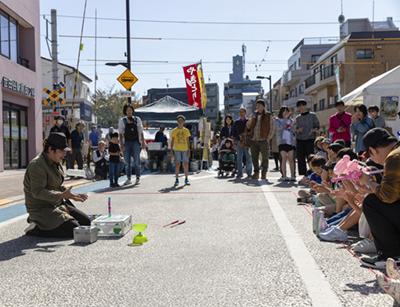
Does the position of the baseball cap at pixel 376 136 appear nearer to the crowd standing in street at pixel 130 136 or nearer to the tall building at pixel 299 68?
Result: the crowd standing in street at pixel 130 136

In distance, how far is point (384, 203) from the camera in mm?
3146

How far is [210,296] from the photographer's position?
2.77 m

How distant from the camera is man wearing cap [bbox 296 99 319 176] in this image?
10.3 meters

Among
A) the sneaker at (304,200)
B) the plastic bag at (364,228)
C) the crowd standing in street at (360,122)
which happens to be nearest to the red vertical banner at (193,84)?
the crowd standing in street at (360,122)

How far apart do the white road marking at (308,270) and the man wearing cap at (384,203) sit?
0.46 meters

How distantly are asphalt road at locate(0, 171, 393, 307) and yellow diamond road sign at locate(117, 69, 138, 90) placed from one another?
1109 cm

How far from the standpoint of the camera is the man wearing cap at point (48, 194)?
15.0ft

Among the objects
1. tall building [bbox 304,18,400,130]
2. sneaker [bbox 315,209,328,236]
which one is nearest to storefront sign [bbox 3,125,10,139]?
sneaker [bbox 315,209,328,236]

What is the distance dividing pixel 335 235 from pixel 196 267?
159 centimetres

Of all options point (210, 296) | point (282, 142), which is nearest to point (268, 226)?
point (210, 296)

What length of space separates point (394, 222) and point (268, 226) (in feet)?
6.73

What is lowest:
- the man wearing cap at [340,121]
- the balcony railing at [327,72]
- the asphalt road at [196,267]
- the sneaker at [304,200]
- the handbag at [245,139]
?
the asphalt road at [196,267]

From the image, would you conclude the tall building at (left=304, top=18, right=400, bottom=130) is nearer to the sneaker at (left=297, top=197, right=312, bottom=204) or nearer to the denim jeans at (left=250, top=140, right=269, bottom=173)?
the denim jeans at (left=250, top=140, right=269, bottom=173)

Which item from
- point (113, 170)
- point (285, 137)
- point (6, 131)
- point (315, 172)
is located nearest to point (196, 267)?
point (315, 172)
